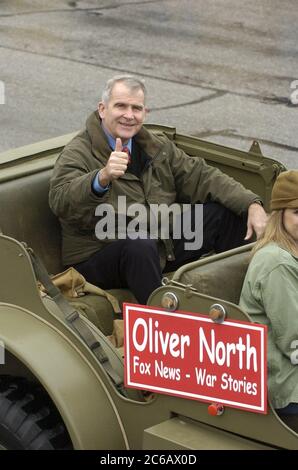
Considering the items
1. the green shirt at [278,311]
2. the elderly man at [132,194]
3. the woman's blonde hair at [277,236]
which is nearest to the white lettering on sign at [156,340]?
the green shirt at [278,311]

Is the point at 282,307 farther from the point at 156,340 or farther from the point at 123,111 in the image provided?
the point at 123,111

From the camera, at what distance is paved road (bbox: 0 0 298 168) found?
38.1 ft

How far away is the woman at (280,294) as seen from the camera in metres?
4.13

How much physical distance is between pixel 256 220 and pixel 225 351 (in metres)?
1.47

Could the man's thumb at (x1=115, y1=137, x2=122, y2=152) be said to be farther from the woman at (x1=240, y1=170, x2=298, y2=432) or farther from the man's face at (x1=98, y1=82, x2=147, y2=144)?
the woman at (x1=240, y1=170, x2=298, y2=432)

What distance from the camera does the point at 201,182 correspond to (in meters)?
5.74

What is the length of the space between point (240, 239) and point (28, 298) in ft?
4.98

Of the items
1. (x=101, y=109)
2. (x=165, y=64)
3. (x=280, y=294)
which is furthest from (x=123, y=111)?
(x=165, y=64)

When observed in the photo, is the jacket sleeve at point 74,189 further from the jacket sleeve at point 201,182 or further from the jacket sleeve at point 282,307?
the jacket sleeve at point 282,307

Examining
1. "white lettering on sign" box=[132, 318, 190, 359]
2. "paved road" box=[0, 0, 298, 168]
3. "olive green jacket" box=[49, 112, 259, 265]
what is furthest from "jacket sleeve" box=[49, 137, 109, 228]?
"paved road" box=[0, 0, 298, 168]

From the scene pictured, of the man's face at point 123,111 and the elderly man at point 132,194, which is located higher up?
the man's face at point 123,111
